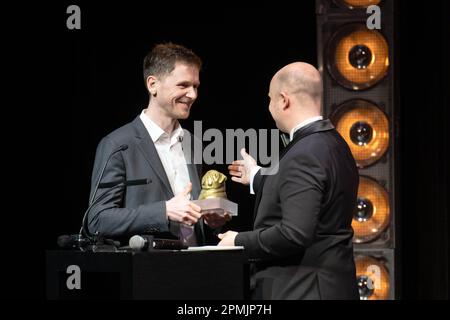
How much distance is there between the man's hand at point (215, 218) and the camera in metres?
3.34

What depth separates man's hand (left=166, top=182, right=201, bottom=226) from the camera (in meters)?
3.08

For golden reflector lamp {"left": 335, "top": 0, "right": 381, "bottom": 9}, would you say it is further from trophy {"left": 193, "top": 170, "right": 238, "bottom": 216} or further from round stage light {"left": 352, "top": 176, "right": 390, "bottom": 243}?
trophy {"left": 193, "top": 170, "right": 238, "bottom": 216}

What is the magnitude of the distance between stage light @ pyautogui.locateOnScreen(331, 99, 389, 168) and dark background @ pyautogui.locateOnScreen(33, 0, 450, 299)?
0.26 m

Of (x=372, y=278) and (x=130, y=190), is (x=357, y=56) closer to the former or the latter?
(x=372, y=278)

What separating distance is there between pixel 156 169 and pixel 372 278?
5.74ft

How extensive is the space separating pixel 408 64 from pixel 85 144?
1981 millimetres

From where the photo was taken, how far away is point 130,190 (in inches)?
135

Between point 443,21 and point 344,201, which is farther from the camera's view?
point 443,21

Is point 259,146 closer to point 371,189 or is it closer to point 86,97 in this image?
point 371,189

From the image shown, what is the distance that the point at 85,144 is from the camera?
4.72 m

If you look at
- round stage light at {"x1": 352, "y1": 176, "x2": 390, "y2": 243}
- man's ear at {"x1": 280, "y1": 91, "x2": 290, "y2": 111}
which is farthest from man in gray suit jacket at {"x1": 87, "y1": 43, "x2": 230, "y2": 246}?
round stage light at {"x1": 352, "y1": 176, "x2": 390, "y2": 243}

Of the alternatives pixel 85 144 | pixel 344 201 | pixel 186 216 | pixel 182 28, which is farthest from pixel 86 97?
pixel 344 201

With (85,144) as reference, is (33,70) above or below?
above

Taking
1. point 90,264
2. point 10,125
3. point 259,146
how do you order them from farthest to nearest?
point 259,146, point 10,125, point 90,264
